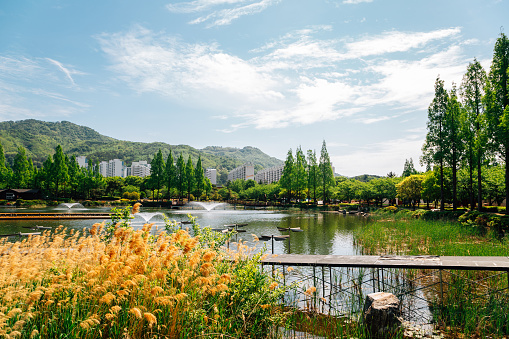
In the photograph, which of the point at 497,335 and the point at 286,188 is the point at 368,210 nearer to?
the point at 286,188

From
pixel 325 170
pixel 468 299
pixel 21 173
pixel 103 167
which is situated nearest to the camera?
pixel 468 299

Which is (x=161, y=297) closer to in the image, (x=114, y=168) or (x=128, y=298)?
(x=128, y=298)

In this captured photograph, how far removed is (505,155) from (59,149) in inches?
2166

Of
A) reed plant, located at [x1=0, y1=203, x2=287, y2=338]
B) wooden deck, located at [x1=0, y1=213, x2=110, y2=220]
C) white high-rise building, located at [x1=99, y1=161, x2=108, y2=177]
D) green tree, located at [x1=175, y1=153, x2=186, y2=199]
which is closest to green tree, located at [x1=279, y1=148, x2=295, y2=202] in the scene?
green tree, located at [x1=175, y1=153, x2=186, y2=199]

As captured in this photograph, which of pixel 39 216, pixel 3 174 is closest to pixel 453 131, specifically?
pixel 39 216

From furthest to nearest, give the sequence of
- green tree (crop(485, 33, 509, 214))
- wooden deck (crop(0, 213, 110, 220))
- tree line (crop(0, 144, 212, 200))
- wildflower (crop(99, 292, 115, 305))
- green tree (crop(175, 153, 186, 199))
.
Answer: green tree (crop(175, 153, 186, 199)) → tree line (crop(0, 144, 212, 200)) → wooden deck (crop(0, 213, 110, 220)) → green tree (crop(485, 33, 509, 214)) → wildflower (crop(99, 292, 115, 305))

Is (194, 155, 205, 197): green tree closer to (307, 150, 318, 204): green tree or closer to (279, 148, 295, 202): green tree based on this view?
(279, 148, 295, 202): green tree

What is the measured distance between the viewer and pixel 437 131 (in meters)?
24.7

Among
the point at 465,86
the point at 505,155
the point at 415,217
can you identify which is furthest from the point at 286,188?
the point at 505,155

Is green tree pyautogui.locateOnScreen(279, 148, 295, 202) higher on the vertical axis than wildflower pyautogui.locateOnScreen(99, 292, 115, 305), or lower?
higher

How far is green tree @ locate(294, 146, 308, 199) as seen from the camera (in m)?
49.7

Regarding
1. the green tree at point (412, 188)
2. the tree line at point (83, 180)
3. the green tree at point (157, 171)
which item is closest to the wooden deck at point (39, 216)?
the tree line at point (83, 180)

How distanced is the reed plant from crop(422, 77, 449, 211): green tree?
977 inches

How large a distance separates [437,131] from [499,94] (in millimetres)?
6651
